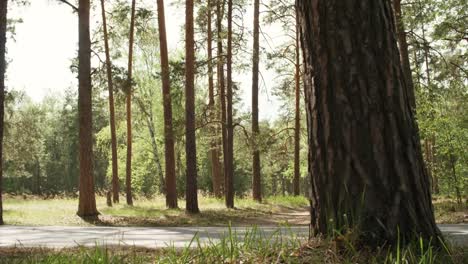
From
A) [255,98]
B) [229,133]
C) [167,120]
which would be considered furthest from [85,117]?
[255,98]

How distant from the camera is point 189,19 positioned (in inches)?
690

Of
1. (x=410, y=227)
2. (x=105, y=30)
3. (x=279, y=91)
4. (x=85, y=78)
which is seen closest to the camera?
(x=410, y=227)

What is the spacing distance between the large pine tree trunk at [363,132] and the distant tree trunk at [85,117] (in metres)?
12.8

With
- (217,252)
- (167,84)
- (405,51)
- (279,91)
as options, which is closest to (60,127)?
(279,91)

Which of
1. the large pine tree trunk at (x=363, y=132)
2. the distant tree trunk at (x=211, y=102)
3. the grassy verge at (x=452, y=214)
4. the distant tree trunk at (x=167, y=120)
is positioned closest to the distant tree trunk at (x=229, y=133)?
the distant tree trunk at (x=211, y=102)

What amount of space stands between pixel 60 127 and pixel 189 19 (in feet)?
210

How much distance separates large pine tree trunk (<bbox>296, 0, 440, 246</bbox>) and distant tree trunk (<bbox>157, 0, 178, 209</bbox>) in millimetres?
15990

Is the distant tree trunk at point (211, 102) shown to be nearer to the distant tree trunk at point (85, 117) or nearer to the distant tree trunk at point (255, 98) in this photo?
the distant tree trunk at point (255, 98)

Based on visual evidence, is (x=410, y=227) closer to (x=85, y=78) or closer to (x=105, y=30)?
(x=85, y=78)

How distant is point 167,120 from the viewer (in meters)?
19.4

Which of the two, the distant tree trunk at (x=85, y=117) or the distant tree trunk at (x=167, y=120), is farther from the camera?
the distant tree trunk at (x=167, y=120)

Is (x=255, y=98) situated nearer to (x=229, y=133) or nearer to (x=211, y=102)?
(x=211, y=102)

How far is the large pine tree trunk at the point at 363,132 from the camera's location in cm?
298

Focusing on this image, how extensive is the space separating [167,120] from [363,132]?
1676 cm
